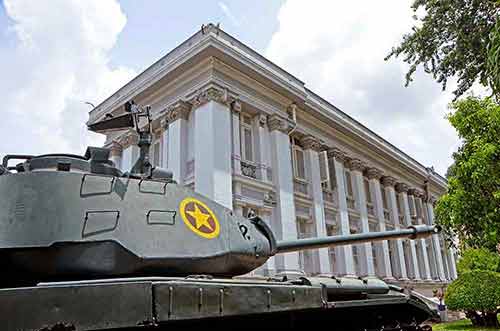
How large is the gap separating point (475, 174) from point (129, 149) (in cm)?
1165

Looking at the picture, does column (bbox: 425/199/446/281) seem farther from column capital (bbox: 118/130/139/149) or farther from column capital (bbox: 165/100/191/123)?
column capital (bbox: 118/130/139/149)

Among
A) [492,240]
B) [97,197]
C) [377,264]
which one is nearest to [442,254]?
[377,264]

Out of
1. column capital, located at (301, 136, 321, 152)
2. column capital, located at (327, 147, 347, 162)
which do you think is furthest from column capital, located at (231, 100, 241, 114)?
column capital, located at (327, 147, 347, 162)

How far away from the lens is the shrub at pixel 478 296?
14.1m

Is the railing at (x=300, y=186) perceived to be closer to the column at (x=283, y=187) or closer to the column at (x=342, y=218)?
the column at (x=283, y=187)

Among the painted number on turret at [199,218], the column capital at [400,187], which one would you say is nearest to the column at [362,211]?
the column capital at [400,187]

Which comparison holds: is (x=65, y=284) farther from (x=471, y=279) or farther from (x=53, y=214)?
(x=471, y=279)

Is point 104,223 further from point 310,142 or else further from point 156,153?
point 310,142

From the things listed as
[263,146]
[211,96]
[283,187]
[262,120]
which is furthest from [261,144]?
[211,96]

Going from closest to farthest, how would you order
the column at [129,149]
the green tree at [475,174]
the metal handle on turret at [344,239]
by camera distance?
the metal handle on turret at [344,239] → the green tree at [475,174] → the column at [129,149]

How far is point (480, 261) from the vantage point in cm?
1797

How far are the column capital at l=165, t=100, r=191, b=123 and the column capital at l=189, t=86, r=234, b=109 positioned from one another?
54 centimetres

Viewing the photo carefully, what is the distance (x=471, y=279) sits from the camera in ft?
49.1

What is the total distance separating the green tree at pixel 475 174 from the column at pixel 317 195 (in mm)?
5549
